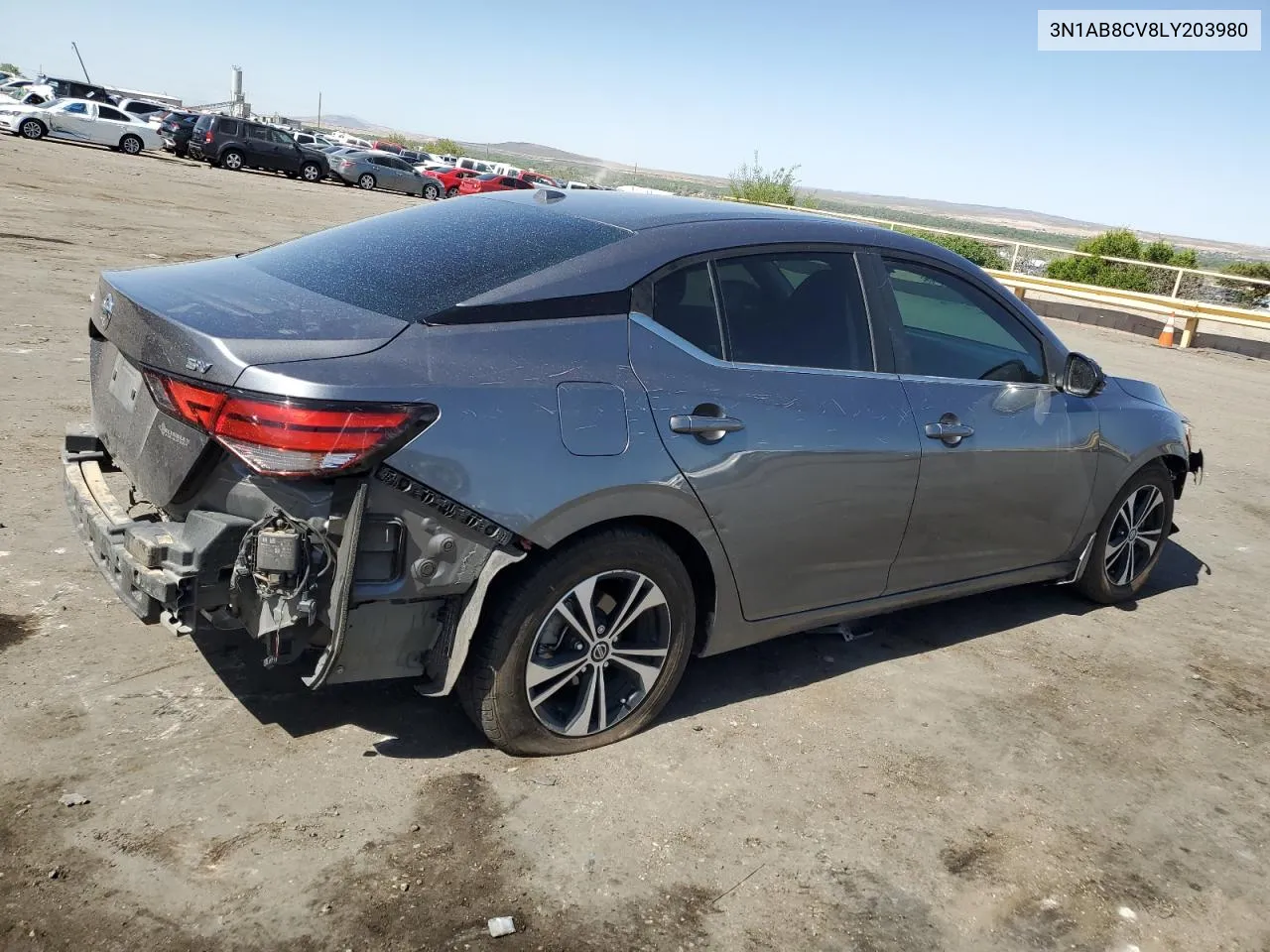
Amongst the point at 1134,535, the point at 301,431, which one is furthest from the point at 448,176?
the point at 301,431

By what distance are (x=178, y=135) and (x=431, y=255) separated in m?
39.8

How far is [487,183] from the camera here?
42844mm

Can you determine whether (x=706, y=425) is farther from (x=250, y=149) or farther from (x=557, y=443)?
(x=250, y=149)

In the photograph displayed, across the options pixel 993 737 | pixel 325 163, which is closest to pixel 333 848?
pixel 993 737

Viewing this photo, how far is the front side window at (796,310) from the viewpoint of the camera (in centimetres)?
388

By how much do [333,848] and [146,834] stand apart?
1.64 feet

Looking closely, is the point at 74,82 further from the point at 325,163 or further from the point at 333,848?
the point at 333,848

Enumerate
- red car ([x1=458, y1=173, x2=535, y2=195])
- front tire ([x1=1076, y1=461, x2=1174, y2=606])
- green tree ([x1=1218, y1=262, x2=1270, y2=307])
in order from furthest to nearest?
red car ([x1=458, y1=173, x2=535, y2=195]) → green tree ([x1=1218, y1=262, x2=1270, y2=307]) → front tire ([x1=1076, y1=461, x2=1174, y2=606])

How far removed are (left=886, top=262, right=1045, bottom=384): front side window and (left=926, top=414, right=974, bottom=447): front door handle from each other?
0.20 meters

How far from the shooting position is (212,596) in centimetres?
306

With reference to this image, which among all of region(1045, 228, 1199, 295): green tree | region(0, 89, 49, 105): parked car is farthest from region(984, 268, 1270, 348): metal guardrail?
region(0, 89, 49, 105): parked car

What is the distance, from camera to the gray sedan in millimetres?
3033

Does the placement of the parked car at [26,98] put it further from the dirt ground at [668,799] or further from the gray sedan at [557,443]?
the gray sedan at [557,443]

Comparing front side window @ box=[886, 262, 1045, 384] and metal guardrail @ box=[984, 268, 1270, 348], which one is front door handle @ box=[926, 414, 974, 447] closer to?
front side window @ box=[886, 262, 1045, 384]
